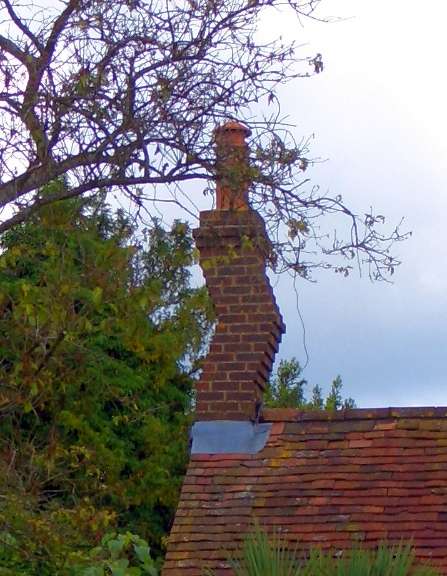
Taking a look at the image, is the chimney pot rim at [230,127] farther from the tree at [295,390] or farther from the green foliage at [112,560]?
the tree at [295,390]

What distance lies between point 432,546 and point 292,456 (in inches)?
59.5

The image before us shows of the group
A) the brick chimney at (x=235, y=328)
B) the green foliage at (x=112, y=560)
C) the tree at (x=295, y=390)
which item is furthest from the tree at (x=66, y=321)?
the tree at (x=295, y=390)

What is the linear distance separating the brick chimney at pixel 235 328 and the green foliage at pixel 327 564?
2.25m

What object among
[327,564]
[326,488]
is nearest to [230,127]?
[327,564]

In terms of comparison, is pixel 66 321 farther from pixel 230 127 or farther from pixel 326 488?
pixel 326 488

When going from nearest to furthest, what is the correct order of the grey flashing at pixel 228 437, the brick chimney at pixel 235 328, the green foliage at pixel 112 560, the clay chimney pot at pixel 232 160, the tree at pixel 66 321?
the tree at pixel 66 321 < the clay chimney pot at pixel 232 160 < the green foliage at pixel 112 560 < the grey flashing at pixel 228 437 < the brick chimney at pixel 235 328

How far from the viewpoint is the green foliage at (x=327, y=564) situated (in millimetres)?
7730

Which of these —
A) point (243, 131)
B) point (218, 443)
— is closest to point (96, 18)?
point (243, 131)

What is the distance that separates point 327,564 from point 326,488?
1.91 m

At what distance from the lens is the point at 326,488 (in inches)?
386

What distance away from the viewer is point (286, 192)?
25.3ft

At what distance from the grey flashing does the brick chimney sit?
0.07m

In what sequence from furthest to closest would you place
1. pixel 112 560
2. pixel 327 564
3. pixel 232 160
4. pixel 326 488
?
pixel 326 488 < pixel 112 560 < pixel 327 564 < pixel 232 160

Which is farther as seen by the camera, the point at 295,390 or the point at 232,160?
the point at 295,390
